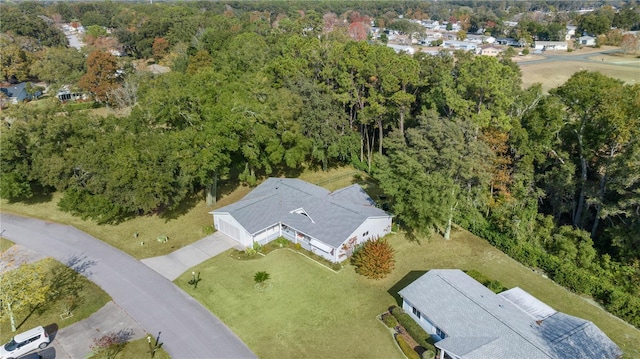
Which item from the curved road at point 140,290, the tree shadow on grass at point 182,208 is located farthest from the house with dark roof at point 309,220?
the curved road at point 140,290

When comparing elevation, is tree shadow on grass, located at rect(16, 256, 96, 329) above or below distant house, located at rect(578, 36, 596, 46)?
below

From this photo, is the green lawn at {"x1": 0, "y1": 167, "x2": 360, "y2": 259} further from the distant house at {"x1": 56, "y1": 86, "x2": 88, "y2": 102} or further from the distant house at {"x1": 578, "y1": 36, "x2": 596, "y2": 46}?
the distant house at {"x1": 578, "y1": 36, "x2": 596, "y2": 46}

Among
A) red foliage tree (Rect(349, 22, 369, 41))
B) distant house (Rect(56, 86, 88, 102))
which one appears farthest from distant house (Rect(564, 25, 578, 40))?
distant house (Rect(56, 86, 88, 102))

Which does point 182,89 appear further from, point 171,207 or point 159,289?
point 159,289

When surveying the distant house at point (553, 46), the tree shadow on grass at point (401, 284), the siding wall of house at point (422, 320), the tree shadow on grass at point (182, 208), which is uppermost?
the distant house at point (553, 46)

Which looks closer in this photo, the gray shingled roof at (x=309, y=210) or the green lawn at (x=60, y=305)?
the green lawn at (x=60, y=305)

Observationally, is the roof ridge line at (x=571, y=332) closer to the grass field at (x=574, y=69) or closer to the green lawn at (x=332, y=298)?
the green lawn at (x=332, y=298)
